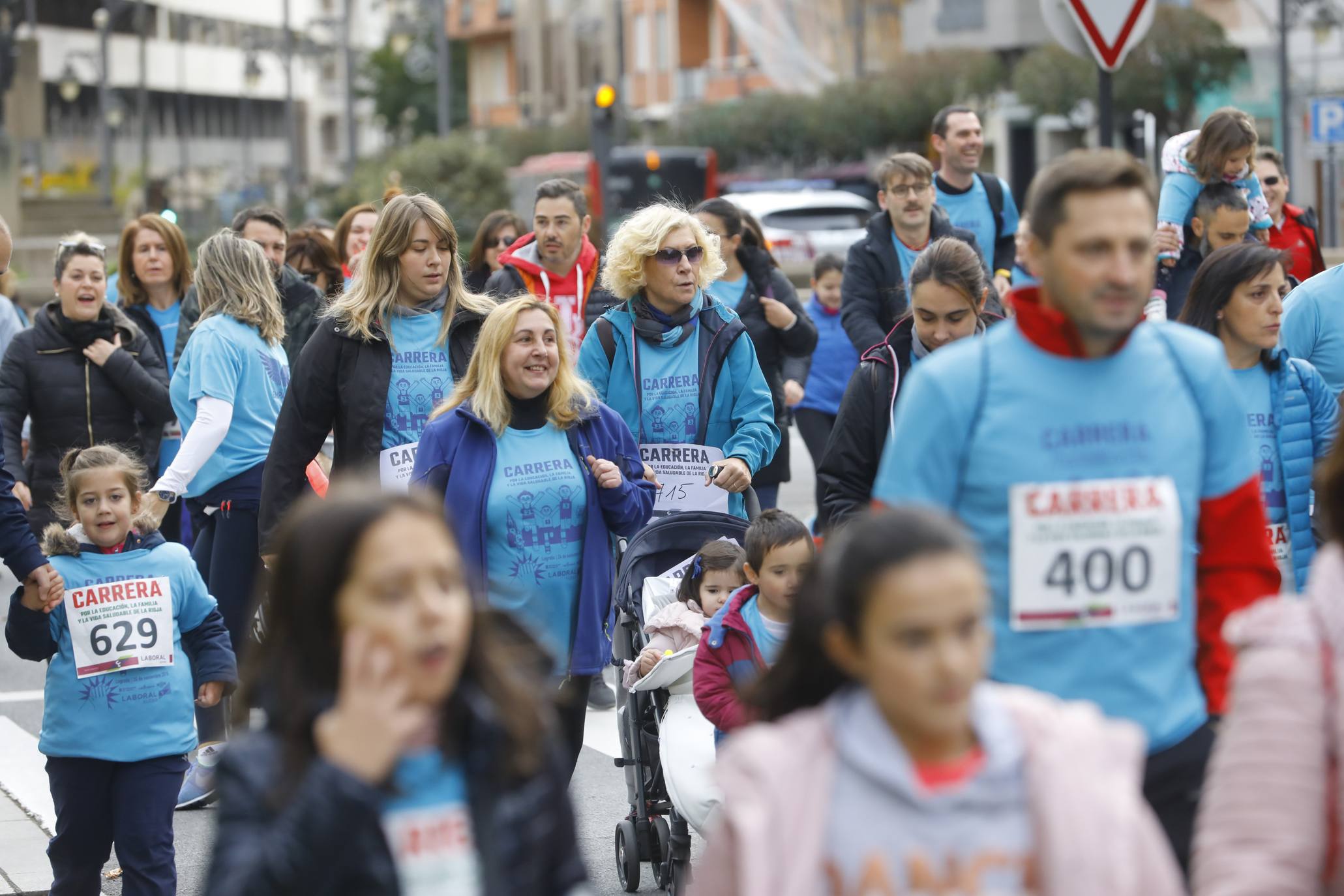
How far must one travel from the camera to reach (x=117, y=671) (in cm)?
583

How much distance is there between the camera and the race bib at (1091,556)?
3.44 meters


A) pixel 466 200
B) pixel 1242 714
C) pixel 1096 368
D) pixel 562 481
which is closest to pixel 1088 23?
pixel 562 481

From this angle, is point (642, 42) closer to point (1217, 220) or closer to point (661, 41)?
point (661, 41)

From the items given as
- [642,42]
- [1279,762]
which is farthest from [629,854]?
[642,42]

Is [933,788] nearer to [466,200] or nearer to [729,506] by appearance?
[729,506]

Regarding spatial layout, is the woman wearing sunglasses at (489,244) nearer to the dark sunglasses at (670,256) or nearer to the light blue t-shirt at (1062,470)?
the dark sunglasses at (670,256)

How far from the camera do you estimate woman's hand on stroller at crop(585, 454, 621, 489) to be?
598 centimetres

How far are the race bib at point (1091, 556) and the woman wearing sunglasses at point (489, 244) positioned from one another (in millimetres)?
7645

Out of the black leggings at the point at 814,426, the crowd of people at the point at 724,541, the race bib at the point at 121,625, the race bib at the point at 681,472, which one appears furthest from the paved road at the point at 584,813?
the black leggings at the point at 814,426

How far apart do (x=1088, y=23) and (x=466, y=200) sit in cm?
2975

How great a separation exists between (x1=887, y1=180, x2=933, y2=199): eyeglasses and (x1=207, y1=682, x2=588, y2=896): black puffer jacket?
19.9ft

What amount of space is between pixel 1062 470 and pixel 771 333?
592cm

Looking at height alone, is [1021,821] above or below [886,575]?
below

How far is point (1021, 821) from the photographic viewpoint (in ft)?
9.04
